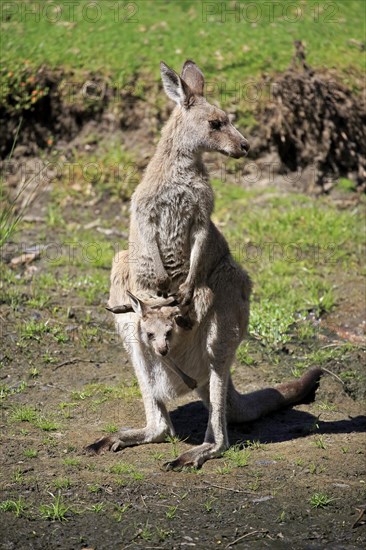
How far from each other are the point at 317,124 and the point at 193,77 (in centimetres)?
370

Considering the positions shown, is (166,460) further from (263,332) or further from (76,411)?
(263,332)

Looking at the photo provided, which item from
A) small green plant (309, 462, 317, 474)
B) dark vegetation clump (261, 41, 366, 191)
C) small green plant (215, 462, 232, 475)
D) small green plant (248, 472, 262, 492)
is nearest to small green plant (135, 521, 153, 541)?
small green plant (248, 472, 262, 492)

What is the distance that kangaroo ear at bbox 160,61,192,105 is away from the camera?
568cm

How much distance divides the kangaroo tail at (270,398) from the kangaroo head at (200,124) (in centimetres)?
156

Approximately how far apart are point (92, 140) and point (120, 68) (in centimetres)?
83

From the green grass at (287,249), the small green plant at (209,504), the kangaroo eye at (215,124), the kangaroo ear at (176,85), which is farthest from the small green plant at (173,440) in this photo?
the kangaroo ear at (176,85)

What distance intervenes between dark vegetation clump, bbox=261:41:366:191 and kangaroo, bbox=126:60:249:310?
368cm

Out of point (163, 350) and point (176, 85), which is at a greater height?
point (176, 85)

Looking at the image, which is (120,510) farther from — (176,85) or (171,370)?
(176,85)

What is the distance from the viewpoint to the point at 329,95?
9.34 m

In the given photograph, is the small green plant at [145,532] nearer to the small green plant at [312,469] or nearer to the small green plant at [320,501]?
the small green plant at [320,501]

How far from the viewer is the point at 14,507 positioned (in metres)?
4.40

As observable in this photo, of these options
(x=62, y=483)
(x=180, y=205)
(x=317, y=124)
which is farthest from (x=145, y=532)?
(x=317, y=124)

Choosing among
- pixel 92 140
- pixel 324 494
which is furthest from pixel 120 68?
pixel 324 494
